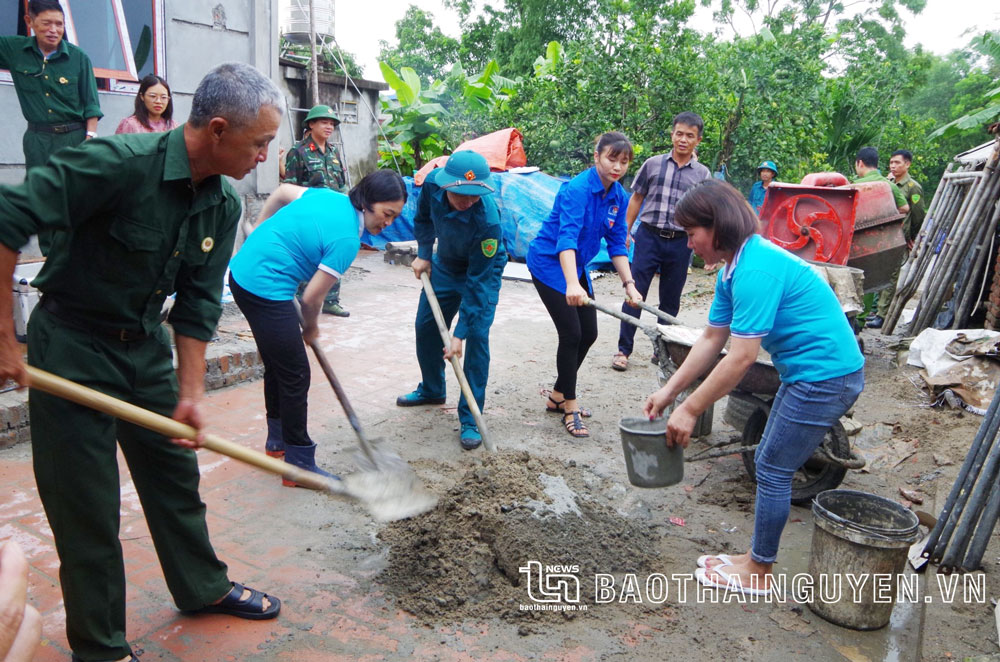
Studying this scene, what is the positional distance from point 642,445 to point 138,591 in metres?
2.12

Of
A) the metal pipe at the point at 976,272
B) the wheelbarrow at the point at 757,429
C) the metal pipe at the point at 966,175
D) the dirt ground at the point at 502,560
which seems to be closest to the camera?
the dirt ground at the point at 502,560

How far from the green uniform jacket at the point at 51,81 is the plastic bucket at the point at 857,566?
5743 millimetres

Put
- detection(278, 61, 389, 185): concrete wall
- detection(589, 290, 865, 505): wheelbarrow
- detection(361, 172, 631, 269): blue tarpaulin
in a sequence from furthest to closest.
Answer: detection(278, 61, 389, 185): concrete wall
detection(361, 172, 631, 269): blue tarpaulin
detection(589, 290, 865, 505): wheelbarrow

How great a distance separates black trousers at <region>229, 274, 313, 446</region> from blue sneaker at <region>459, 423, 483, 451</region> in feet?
3.50

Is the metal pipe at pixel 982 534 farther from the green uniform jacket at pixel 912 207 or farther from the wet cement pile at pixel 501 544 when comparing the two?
the green uniform jacket at pixel 912 207

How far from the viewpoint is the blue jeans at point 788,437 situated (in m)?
2.88

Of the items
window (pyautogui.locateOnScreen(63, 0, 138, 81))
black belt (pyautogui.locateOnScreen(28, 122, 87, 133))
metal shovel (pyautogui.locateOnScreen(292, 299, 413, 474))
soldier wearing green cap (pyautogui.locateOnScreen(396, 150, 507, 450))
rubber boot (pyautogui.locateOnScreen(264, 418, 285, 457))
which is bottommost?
rubber boot (pyautogui.locateOnScreen(264, 418, 285, 457))

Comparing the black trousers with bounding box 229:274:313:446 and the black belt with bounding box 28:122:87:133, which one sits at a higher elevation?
the black belt with bounding box 28:122:87:133

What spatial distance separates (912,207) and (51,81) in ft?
30.7

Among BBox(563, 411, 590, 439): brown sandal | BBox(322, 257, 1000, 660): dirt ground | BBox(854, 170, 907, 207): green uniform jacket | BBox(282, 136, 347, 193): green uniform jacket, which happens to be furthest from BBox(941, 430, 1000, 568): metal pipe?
BBox(282, 136, 347, 193): green uniform jacket

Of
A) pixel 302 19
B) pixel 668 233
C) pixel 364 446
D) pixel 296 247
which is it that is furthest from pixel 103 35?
pixel 302 19

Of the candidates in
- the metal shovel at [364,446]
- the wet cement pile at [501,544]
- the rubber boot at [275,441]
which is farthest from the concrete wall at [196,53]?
the wet cement pile at [501,544]

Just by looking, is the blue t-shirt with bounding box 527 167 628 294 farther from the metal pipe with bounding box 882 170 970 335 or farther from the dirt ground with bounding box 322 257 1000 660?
the metal pipe with bounding box 882 170 970 335

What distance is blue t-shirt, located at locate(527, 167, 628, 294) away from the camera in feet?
15.6
